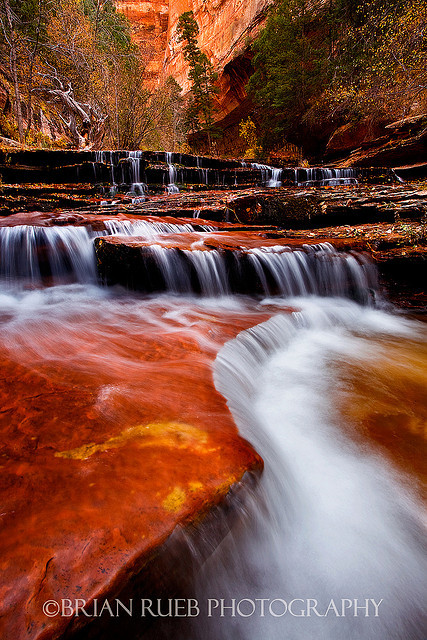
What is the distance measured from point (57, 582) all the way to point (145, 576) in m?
0.25

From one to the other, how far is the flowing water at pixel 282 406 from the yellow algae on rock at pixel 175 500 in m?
0.27

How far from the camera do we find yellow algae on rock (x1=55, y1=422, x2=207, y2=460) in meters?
1.25

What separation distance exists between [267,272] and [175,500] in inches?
174

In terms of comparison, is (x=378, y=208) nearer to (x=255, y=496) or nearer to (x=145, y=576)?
(x=255, y=496)

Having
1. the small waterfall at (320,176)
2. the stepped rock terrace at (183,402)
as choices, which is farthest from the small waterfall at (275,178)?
the stepped rock terrace at (183,402)

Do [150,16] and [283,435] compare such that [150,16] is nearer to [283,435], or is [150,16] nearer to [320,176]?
[320,176]

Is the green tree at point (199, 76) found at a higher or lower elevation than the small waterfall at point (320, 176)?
higher

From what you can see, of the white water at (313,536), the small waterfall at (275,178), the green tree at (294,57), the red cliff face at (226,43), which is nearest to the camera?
the white water at (313,536)

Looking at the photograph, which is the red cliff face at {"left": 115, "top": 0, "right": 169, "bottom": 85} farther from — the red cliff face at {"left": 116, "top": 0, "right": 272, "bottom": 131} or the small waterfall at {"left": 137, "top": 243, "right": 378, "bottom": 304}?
the small waterfall at {"left": 137, "top": 243, "right": 378, "bottom": 304}

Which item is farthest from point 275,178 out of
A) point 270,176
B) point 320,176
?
point 320,176

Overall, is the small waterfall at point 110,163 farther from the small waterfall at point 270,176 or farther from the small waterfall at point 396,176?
the small waterfall at point 396,176

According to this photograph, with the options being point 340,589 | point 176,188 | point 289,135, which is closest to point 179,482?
point 340,589

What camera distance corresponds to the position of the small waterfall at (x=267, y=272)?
4.91 meters

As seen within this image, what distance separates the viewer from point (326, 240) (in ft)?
18.9
